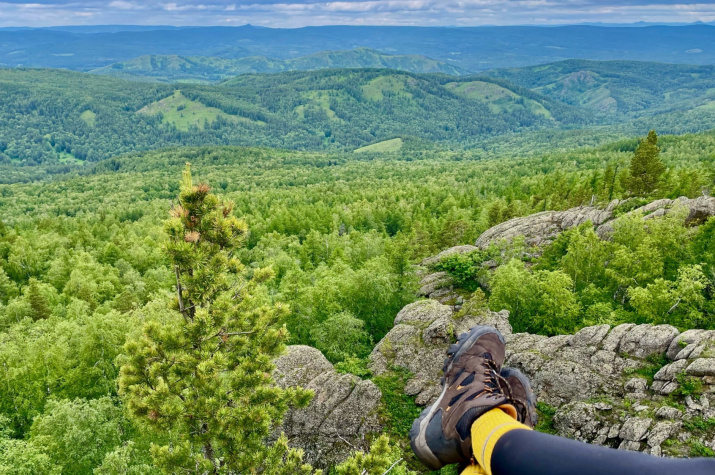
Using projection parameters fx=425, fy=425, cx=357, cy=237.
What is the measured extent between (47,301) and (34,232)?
1839 inches

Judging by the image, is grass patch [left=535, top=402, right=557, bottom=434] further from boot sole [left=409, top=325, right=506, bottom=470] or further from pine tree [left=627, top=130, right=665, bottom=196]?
pine tree [left=627, top=130, right=665, bottom=196]

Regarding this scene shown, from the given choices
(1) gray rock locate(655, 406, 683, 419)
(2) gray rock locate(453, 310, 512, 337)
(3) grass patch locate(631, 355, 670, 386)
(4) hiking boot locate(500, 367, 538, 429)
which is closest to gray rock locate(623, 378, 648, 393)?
(3) grass patch locate(631, 355, 670, 386)

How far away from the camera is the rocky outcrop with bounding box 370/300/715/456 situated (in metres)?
18.6

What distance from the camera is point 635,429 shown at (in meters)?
18.8

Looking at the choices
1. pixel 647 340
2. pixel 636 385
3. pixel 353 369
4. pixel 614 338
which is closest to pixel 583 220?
pixel 614 338

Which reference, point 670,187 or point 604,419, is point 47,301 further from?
point 670,187

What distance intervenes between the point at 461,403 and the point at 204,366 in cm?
990

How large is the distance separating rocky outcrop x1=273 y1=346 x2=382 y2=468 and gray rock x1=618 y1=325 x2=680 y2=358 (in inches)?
570

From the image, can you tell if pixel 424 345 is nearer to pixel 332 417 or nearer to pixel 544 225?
pixel 332 417

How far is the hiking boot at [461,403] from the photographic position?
7930 millimetres

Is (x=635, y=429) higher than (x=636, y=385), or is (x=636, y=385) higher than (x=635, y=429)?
(x=636, y=385)

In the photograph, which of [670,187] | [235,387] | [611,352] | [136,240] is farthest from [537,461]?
[136,240]

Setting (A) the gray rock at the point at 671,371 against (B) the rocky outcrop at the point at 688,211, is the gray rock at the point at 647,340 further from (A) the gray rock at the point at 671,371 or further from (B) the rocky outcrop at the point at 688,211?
(B) the rocky outcrop at the point at 688,211

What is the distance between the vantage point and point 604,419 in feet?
66.3
